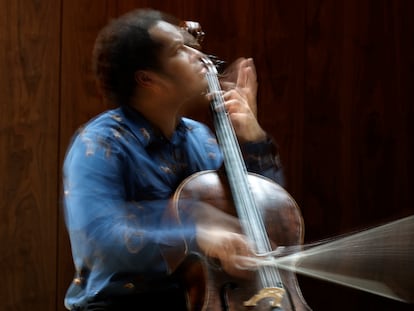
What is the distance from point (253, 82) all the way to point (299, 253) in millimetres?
426

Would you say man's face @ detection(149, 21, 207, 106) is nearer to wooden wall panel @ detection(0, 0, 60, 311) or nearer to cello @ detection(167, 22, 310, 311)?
cello @ detection(167, 22, 310, 311)

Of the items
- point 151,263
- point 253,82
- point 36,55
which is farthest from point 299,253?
point 36,55

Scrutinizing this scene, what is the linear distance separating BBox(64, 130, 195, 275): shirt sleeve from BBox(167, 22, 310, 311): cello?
5 centimetres

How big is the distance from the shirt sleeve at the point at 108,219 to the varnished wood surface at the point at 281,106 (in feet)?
2.01

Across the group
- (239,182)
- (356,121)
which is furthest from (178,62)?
(356,121)

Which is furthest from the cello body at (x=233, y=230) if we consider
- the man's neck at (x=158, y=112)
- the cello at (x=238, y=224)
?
the man's neck at (x=158, y=112)

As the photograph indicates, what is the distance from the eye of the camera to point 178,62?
1.41m

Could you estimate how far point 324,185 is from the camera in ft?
7.40

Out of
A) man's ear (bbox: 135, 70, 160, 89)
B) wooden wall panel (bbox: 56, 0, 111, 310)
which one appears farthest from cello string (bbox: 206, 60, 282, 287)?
wooden wall panel (bbox: 56, 0, 111, 310)

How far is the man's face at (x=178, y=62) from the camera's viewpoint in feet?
4.62

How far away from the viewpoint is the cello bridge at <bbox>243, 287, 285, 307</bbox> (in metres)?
1.21

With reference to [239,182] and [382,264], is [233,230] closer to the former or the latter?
[239,182]

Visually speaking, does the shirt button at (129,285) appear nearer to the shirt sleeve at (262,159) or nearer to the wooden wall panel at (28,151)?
the shirt sleeve at (262,159)

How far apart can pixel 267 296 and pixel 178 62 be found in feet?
1.59
